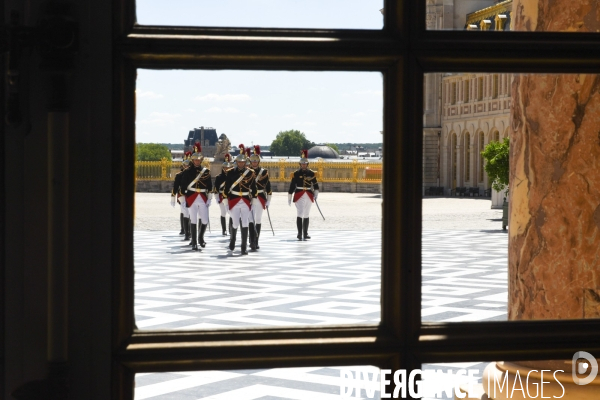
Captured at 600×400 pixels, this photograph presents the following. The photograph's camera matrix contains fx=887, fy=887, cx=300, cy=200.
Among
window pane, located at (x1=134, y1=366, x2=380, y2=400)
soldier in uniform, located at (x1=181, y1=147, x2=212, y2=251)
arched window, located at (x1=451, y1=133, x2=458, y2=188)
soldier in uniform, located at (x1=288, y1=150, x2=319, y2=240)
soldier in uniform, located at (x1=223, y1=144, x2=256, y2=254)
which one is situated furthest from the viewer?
arched window, located at (x1=451, y1=133, x2=458, y2=188)

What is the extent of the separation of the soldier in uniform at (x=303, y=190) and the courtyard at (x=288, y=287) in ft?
2.04

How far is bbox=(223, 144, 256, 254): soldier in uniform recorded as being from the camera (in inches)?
538

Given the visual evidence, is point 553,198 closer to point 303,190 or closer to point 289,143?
point 303,190

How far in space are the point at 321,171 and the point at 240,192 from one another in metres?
26.2

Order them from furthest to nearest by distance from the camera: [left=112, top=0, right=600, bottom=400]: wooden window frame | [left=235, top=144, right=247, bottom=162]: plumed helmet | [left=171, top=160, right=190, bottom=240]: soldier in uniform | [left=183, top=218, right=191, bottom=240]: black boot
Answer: [left=183, top=218, right=191, bottom=240]: black boot
[left=171, top=160, right=190, bottom=240]: soldier in uniform
[left=235, top=144, right=247, bottom=162]: plumed helmet
[left=112, top=0, right=600, bottom=400]: wooden window frame

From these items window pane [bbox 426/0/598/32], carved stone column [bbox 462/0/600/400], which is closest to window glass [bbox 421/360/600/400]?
carved stone column [bbox 462/0/600/400]

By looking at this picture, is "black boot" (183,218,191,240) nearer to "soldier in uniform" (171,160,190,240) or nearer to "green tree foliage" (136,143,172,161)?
"soldier in uniform" (171,160,190,240)

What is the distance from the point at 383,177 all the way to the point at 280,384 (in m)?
4.15

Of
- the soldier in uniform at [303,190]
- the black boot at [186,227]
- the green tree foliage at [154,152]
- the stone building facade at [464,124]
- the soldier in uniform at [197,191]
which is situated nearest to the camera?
the soldier in uniform at [197,191]

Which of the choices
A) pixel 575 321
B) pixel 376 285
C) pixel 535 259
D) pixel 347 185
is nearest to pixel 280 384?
pixel 535 259

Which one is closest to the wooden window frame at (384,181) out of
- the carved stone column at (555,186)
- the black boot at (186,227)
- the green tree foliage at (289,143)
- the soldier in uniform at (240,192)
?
the carved stone column at (555,186)

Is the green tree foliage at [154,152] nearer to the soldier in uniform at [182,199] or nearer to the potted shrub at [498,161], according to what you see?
the soldier in uniform at [182,199]

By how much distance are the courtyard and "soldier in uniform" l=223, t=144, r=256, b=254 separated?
53 centimetres

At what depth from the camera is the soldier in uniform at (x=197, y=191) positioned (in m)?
14.0
